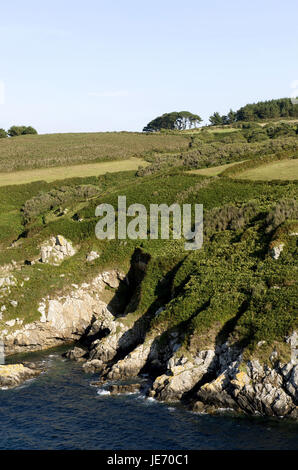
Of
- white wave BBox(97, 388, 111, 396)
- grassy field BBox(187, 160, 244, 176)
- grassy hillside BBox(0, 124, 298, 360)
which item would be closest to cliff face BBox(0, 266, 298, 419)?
white wave BBox(97, 388, 111, 396)

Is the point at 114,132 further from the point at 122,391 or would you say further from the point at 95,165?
the point at 122,391

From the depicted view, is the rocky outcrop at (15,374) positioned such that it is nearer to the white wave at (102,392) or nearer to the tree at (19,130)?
the white wave at (102,392)

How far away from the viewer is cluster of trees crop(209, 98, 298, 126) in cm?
17488

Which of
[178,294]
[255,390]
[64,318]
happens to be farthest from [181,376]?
[64,318]

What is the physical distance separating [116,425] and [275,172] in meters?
50.5

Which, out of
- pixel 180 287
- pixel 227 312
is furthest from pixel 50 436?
pixel 180 287

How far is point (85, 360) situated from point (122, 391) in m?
9.27

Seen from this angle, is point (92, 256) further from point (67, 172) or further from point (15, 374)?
point (67, 172)

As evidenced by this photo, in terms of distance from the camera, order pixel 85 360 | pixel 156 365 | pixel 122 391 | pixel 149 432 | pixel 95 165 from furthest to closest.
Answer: pixel 95 165 < pixel 85 360 < pixel 156 365 < pixel 122 391 < pixel 149 432

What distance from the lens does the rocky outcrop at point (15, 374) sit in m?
42.1

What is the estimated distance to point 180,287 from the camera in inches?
1939

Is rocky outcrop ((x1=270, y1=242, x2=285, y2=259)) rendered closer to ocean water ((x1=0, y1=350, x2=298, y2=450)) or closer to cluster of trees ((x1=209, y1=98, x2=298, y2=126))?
ocean water ((x1=0, y1=350, x2=298, y2=450))

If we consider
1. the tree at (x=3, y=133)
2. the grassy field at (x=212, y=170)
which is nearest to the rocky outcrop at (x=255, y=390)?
the grassy field at (x=212, y=170)

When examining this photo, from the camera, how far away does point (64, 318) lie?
54.2 metres
